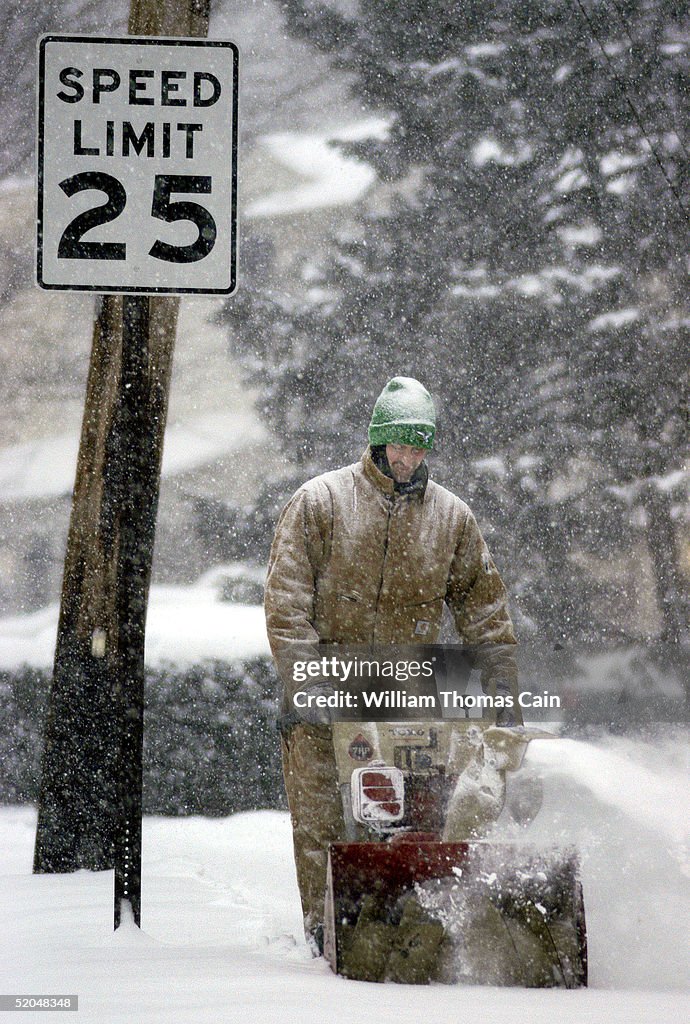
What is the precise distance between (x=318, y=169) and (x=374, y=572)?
8.87ft

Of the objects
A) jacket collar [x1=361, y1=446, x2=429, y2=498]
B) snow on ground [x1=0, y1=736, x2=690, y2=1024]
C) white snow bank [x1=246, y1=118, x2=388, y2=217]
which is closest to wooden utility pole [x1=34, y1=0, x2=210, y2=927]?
snow on ground [x1=0, y1=736, x2=690, y2=1024]

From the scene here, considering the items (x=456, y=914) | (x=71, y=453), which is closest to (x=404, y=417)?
(x=456, y=914)

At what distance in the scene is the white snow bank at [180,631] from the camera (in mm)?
5020

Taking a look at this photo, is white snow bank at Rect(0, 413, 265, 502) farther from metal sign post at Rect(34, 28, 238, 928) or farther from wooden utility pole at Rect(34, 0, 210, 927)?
metal sign post at Rect(34, 28, 238, 928)

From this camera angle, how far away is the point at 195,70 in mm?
3242

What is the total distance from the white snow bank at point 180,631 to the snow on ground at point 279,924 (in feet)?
2.55

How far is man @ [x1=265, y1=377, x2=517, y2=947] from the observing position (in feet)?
11.7

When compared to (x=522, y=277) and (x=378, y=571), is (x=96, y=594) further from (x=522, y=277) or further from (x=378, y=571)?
(x=522, y=277)

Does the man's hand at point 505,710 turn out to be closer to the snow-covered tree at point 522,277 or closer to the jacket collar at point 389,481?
the jacket collar at point 389,481

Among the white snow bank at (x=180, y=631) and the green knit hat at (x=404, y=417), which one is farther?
the white snow bank at (x=180, y=631)

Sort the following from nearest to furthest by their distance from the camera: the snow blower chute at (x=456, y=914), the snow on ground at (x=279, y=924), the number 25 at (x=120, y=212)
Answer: the snow on ground at (x=279, y=924) < the snow blower chute at (x=456, y=914) < the number 25 at (x=120, y=212)

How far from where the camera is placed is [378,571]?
3.64 m

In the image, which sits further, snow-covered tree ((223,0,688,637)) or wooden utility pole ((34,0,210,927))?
snow-covered tree ((223,0,688,637))

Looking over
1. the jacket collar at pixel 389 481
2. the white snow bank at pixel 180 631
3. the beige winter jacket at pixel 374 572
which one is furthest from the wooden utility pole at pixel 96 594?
the white snow bank at pixel 180 631
